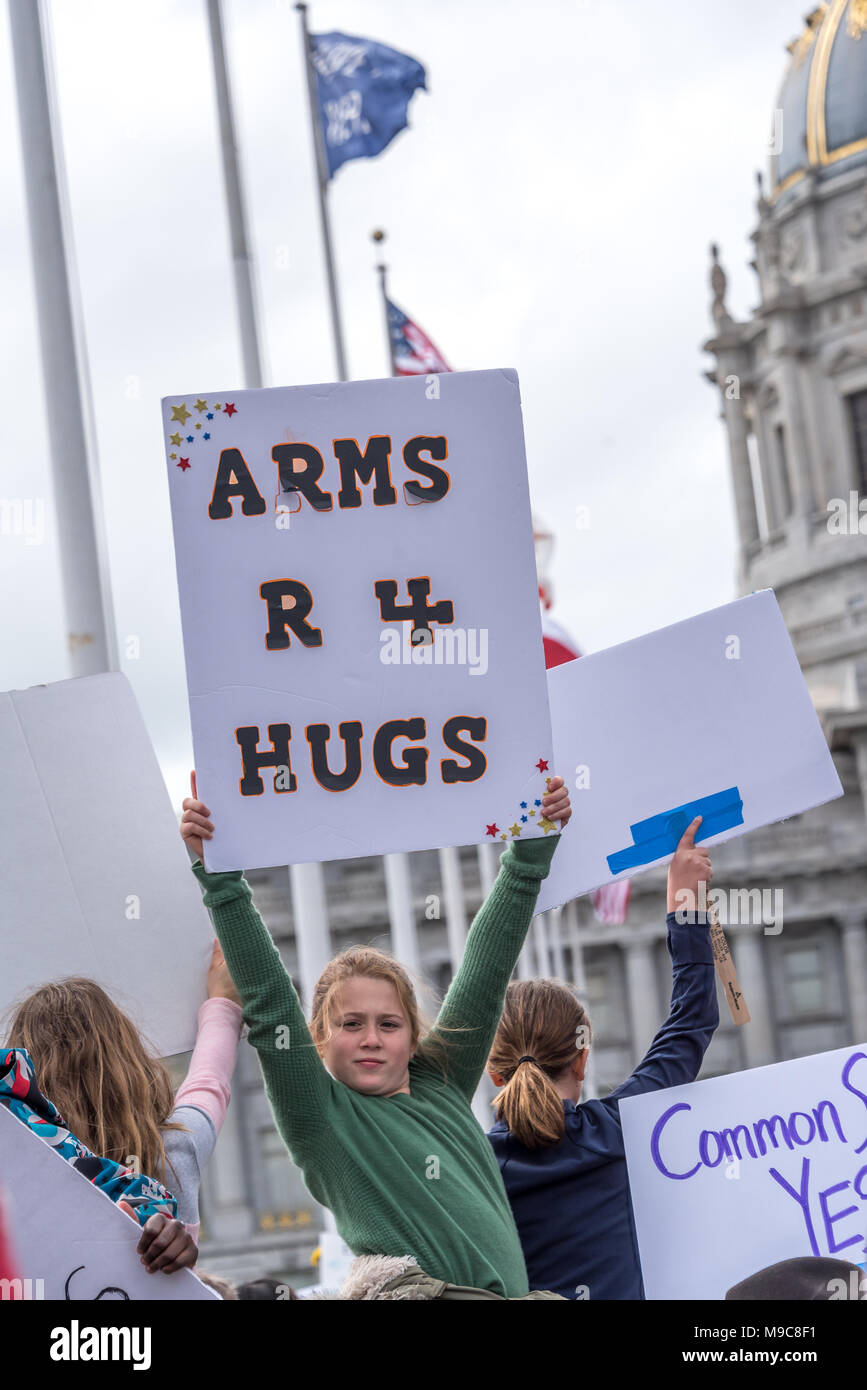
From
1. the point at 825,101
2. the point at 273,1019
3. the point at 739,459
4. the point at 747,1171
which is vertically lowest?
the point at 747,1171

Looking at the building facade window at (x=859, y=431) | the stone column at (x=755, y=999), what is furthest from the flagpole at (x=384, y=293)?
the building facade window at (x=859, y=431)

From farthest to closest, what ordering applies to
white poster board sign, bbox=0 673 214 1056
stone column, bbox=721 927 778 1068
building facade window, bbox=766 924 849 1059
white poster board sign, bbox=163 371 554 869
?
building facade window, bbox=766 924 849 1059, stone column, bbox=721 927 778 1068, white poster board sign, bbox=0 673 214 1056, white poster board sign, bbox=163 371 554 869

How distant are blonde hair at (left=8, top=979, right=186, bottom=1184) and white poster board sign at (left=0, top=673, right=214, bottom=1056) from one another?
63cm

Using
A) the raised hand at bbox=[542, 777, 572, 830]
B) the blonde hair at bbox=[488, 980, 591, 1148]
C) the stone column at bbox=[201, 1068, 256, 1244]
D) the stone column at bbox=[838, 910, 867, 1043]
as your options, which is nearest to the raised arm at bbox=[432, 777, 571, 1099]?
the raised hand at bbox=[542, 777, 572, 830]

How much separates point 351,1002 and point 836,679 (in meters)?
50.3

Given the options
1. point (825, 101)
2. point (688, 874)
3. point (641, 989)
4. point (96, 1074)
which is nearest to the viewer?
point (96, 1074)

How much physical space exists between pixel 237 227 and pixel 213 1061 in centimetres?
967

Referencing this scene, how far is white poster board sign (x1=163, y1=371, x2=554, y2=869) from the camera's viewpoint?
3.74m

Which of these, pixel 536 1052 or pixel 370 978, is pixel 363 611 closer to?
pixel 370 978

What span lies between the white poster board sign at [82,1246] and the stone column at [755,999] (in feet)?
148

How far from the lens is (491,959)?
12.3 feet

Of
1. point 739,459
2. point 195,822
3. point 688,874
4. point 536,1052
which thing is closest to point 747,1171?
point 536,1052

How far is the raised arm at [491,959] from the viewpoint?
12.3ft

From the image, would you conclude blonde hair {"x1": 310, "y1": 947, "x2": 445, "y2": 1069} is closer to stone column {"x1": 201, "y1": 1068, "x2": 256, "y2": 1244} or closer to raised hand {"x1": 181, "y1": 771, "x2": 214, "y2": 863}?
raised hand {"x1": 181, "y1": 771, "x2": 214, "y2": 863}
